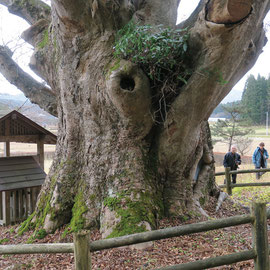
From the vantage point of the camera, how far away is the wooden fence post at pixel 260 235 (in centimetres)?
319

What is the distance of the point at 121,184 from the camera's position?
4492 millimetres

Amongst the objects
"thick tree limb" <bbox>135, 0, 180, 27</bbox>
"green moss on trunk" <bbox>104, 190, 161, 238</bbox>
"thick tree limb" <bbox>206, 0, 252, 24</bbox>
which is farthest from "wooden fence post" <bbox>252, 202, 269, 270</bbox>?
"thick tree limb" <bbox>135, 0, 180, 27</bbox>

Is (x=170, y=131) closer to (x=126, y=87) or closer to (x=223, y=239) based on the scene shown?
(x=126, y=87)

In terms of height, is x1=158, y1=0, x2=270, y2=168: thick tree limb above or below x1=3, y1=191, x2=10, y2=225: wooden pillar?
above

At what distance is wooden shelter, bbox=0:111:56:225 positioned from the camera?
20.4 ft

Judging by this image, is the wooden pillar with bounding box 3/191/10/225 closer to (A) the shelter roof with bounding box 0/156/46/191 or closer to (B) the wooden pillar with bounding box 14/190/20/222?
(B) the wooden pillar with bounding box 14/190/20/222

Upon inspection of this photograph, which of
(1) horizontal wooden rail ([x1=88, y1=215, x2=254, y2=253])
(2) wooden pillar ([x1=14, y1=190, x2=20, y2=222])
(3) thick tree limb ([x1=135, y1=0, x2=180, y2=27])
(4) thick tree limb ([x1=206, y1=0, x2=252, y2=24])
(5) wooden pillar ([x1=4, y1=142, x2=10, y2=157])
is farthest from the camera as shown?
(5) wooden pillar ([x1=4, y1=142, x2=10, y2=157])

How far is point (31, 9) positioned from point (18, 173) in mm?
3806

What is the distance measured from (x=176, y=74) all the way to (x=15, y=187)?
13.8ft

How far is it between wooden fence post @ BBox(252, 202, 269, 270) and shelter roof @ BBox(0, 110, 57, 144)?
205 inches

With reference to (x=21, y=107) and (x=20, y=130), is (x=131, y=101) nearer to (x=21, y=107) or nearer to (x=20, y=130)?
(x=20, y=130)

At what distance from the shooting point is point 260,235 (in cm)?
320

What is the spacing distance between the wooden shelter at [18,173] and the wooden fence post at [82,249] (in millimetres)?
3880

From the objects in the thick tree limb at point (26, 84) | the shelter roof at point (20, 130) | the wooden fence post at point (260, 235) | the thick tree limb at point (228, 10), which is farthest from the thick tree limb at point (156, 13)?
the wooden fence post at point (260, 235)
